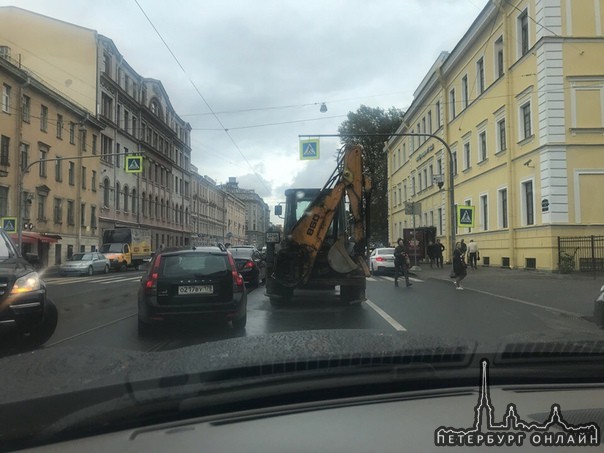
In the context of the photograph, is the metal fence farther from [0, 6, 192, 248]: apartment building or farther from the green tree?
the green tree

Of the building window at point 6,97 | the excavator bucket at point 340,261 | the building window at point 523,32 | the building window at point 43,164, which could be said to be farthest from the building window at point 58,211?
the excavator bucket at point 340,261

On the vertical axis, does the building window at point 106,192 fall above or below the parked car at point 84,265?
above

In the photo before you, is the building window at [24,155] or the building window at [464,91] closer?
the building window at [464,91]

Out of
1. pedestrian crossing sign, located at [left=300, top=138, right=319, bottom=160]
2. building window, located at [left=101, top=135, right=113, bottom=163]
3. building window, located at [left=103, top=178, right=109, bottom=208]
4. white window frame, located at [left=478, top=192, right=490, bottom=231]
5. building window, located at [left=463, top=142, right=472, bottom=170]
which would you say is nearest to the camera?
pedestrian crossing sign, located at [left=300, top=138, right=319, bottom=160]

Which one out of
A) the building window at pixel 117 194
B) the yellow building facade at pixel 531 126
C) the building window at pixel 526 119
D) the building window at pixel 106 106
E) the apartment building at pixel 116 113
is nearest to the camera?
the yellow building facade at pixel 531 126

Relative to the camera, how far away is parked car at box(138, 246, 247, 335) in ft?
27.2

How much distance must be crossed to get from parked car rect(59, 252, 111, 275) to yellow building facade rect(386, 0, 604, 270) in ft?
68.9

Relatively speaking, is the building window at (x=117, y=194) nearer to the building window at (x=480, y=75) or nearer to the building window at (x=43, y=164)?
the building window at (x=43, y=164)

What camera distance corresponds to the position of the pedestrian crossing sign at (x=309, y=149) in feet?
73.0

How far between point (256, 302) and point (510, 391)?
10962 millimetres

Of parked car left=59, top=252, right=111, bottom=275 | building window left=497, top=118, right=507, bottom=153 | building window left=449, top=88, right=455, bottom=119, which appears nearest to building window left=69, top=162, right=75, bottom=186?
parked car left=59, top=252, right=111, bottom=275

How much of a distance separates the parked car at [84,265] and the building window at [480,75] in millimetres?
24181

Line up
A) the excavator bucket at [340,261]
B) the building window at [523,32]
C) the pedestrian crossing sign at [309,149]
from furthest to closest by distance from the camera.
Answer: the building window at [523,32]
the pedestrian crossing sign at [309,149]
the excavator bucket at [340,261]

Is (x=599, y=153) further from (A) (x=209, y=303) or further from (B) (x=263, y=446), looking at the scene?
(B) (x=263, y=446)
